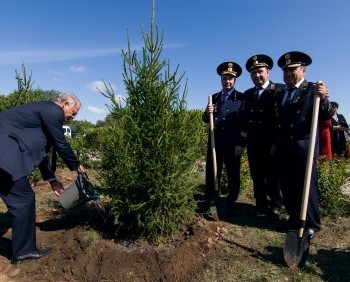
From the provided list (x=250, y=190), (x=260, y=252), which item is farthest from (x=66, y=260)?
(x=250, y=190)

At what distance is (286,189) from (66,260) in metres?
2.78

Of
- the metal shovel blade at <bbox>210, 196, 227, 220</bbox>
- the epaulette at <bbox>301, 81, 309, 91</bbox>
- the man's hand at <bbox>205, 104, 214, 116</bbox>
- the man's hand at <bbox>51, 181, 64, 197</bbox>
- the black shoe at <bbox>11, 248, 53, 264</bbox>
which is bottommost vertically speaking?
the black shoe at <bbox>11, 248, 53, 264</bbox>

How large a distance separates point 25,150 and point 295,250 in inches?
123

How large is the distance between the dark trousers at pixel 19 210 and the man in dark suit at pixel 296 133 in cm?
309

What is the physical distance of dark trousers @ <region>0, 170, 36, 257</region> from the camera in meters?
3.87

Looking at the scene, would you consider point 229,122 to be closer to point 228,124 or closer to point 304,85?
point 228,124

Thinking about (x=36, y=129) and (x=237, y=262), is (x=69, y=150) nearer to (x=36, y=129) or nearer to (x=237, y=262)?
(x=36, y=129)

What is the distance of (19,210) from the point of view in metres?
3.89

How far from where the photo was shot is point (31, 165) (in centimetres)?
386

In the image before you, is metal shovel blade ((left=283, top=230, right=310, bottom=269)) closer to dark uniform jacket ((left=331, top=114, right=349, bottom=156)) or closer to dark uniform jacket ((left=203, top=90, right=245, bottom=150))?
dark uniform jacket ((left=203, top=90, right=245, bottom=150))

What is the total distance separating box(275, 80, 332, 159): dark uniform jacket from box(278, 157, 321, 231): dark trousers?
0.42 ft

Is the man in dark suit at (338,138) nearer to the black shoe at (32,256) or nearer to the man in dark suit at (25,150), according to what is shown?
the man in dark suit at (25,150)

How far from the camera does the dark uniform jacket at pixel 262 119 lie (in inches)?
192

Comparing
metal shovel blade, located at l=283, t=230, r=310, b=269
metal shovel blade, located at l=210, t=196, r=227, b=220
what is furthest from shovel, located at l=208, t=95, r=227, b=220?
metal shovel blade, located at l=283, t=230, r=310, b=269
